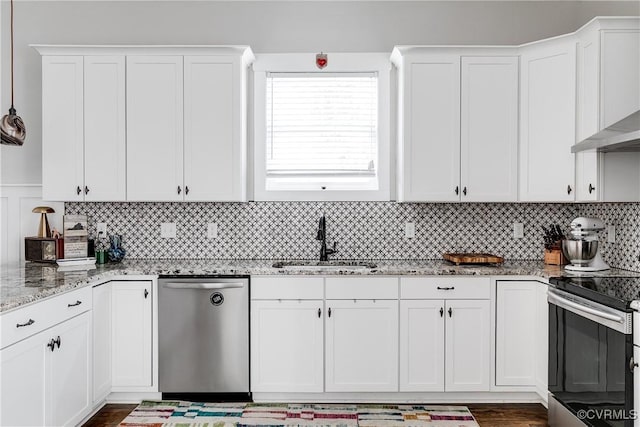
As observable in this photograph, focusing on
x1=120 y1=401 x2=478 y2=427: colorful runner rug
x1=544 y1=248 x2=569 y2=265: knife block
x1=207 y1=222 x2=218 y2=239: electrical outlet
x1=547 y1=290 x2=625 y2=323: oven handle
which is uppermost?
x1=207 y1=222 x2=218 y2=239: electrical outlet

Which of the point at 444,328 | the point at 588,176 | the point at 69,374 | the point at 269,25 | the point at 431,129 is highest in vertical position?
the point at 269,25

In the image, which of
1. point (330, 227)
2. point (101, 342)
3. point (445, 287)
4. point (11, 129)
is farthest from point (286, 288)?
point (11, 129)

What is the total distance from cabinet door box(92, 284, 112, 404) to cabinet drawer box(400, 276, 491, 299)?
186 centimetres

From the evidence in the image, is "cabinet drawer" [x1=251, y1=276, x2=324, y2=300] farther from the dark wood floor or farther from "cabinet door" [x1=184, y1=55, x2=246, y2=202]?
the dark wood floor

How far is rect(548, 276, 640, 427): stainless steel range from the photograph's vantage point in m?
2.26

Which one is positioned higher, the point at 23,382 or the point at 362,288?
the point at 362,288

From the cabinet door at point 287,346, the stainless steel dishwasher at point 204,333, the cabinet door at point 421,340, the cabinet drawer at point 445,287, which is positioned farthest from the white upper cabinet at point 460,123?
the stainless steel dishwasher at point 204,333

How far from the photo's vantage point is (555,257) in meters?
3.64

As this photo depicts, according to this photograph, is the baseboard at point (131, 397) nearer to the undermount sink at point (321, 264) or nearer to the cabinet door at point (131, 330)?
the cabinet door at point (131, 330)

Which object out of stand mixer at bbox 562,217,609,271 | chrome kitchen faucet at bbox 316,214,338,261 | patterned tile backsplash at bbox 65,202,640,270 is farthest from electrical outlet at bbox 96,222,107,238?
stand mixer at bbox 562,217,609,271

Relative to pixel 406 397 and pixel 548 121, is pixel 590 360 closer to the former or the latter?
pixel 406 397

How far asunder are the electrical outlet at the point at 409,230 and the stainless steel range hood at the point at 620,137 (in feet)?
4.20

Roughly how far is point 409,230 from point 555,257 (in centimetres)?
103

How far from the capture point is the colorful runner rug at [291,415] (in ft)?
10.0
